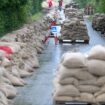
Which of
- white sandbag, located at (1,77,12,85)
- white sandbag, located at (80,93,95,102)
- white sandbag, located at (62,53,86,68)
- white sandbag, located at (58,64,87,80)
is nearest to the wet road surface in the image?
white sandbag, located at (1,77,12,85)

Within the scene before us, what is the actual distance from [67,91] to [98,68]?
77cm

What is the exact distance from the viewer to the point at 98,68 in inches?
446

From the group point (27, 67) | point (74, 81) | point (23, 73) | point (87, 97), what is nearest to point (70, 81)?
point (74, 81)

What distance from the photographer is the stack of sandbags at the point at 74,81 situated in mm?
11250

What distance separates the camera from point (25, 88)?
16.1 metres

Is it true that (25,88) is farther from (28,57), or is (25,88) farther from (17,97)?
(28,57)

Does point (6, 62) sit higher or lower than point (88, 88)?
lower

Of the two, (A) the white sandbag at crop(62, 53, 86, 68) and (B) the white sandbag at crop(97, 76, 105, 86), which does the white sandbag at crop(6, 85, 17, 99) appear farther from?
(B) the white sandbag at crop(97, 76, 105, 86)

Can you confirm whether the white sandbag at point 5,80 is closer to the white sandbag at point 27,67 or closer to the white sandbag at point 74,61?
the white sandbag at point 74,61

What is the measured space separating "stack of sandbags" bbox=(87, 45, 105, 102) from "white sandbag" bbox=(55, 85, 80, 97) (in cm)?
40

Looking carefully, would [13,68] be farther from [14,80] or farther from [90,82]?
[90,82]

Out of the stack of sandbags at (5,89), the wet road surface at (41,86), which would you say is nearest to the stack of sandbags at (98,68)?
the stack of sandbags at (5,89)

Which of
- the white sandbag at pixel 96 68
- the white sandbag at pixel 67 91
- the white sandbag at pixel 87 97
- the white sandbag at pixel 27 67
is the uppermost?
the white sandbag at pixel 96 68

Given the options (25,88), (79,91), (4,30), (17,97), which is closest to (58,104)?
(79,91)
